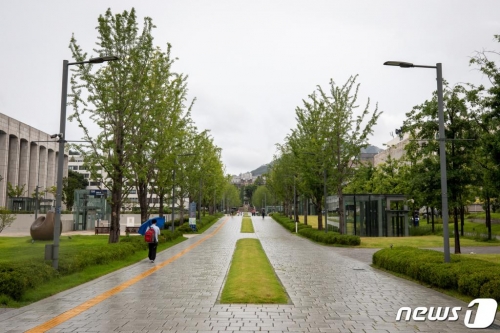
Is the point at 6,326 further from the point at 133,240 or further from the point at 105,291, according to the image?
the point at 133,240

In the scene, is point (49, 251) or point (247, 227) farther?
point (247, 227)

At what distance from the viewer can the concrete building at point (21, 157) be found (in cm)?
6762

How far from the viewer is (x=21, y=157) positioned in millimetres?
75562

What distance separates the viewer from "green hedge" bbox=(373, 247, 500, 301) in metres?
11.0

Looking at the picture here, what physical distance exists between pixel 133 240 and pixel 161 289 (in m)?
13.6

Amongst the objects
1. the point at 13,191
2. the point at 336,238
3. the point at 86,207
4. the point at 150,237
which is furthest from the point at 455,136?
the point at 13,191

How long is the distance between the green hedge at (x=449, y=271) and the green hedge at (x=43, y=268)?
1119cm

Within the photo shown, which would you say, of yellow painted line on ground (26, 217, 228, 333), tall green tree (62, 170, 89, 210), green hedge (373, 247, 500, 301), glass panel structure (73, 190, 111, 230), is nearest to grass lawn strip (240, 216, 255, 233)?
glass panel structure (73, 190, 111, 230)

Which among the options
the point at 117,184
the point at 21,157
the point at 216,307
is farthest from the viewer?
the point at 21,157

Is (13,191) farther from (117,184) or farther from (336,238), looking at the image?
(336,238)

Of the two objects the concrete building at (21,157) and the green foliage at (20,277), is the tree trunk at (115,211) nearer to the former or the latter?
the green foliage at (20,277)

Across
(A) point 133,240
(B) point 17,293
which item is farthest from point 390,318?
(A) point 133,240

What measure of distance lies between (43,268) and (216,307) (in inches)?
235

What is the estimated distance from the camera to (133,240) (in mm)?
25922
